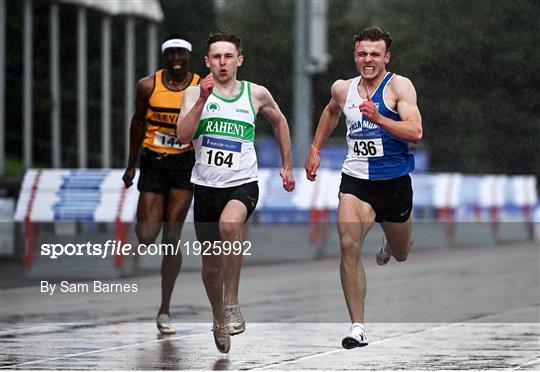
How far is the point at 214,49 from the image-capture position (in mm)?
10609

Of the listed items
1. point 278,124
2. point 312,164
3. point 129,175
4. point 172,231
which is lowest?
point 172,231

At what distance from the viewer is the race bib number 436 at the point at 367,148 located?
34.4ft

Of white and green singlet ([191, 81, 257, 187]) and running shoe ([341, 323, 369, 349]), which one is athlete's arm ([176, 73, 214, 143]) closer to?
white and green singlet ([191, 81, 257, 187])

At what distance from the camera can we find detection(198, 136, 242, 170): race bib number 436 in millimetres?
10758

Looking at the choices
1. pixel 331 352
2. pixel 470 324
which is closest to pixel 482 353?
pixel 331 352

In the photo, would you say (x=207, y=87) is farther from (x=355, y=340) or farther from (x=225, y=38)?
(x=355, y=340)

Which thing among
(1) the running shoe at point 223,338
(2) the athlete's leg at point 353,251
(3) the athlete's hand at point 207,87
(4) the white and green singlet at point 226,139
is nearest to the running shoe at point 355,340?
(2) the athlete's leg at point 353,251

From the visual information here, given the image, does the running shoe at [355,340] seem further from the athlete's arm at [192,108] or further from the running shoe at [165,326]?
the running shoe at [165,326]

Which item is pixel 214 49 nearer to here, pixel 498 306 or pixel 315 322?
pixel 315 322

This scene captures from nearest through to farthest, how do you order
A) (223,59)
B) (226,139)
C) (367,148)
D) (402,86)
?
(402,86) → (367,148) → (223,59) → (226,139)

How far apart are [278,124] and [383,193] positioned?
89cm

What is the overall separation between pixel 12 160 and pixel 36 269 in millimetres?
9146

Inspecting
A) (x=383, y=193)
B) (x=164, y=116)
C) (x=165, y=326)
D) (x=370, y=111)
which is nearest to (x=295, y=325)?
(x=165, y=326)

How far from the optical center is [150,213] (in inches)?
492
